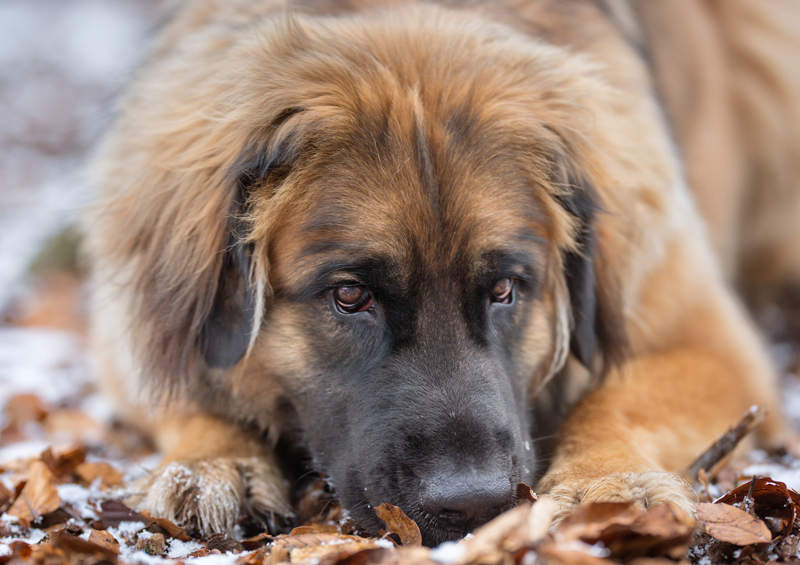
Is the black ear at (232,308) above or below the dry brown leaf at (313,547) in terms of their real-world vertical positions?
above

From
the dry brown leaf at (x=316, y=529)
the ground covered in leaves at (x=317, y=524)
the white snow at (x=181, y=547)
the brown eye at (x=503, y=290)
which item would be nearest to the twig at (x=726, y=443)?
the ground covered in leaves at (x=317, y=524)

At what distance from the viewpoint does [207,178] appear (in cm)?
281

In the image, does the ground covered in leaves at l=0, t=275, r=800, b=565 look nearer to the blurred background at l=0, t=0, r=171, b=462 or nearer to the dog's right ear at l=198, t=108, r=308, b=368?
the blurred background at l=0, t=0, r=171, b=462

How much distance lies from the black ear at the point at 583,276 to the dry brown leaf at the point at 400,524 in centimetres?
101

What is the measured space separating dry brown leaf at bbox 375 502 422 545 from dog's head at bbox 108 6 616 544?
39 millimetres

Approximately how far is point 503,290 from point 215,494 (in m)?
1.02

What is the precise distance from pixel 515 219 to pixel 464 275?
0.85 ft

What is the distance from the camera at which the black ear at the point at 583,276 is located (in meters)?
2.88

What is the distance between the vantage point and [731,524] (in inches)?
83.4

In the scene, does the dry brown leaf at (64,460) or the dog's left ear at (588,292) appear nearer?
the dog's left ear at (588,292)

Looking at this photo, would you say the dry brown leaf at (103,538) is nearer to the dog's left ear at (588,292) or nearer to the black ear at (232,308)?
the black ear at (232,308)

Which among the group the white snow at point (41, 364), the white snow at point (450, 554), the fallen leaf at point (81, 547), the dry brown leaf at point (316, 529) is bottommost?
the dry brown leaf at point (316, 529)

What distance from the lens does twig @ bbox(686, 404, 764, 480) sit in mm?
2678

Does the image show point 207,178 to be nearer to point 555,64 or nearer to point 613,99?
point 555,64
